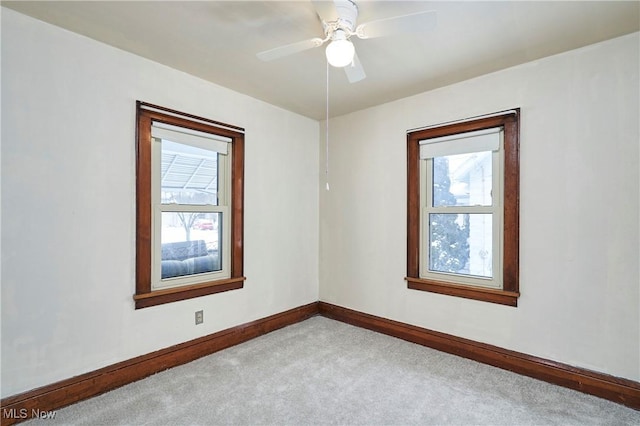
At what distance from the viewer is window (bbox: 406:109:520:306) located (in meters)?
2.63

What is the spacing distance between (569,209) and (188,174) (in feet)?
10.2

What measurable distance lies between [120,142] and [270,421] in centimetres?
221

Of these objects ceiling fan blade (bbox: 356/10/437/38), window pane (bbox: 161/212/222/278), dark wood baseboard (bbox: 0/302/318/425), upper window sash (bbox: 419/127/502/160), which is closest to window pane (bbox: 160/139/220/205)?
window pane (bbox: 161/212/222/278)

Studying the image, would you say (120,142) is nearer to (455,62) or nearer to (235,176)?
(235,176)

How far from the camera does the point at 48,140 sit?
2.06m

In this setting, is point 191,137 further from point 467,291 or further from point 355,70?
point 467,291

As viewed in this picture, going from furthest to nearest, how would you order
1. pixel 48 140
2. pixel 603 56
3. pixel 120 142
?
pixel 120 142 → pixel 603 56 → pixel 48 140

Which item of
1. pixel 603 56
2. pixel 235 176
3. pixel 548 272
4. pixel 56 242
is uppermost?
pixel 603 56

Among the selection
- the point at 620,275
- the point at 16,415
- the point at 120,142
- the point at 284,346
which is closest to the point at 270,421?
the point at 284,346

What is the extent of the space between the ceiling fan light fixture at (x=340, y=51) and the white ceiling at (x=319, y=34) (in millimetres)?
335

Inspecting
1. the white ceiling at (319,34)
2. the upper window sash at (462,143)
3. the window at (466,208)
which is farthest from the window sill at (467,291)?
the white ceiling at (319,34)

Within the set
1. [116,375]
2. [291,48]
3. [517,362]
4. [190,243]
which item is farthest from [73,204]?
[517,362]

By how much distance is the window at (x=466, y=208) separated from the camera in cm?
263

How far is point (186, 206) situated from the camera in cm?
281
